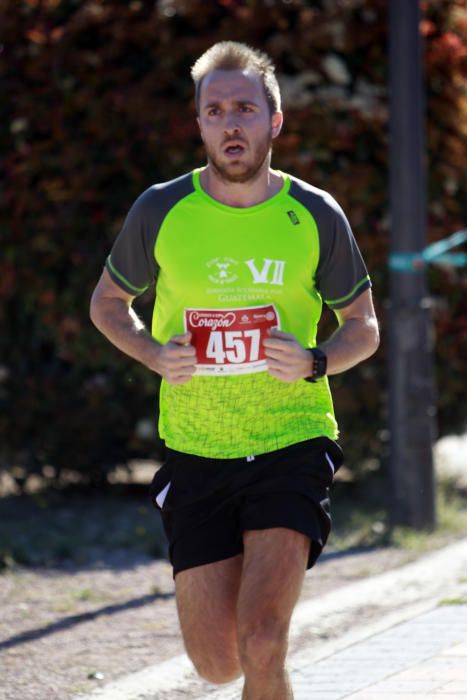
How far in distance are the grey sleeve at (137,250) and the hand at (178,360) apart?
0.37 m

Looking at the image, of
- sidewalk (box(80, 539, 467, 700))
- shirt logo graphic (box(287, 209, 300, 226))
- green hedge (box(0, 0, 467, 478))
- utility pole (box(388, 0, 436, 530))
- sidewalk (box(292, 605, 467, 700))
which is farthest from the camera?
green hedge (box(0, 0, 467, 478))

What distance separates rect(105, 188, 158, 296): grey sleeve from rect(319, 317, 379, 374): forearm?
0.59 m

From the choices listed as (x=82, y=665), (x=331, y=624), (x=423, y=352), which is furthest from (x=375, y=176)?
(x=82, y=665)

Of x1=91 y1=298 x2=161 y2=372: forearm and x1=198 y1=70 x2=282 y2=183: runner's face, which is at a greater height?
x1=198 y1=70 x2=282 y2=183: runner's face

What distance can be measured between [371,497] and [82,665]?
389 cm

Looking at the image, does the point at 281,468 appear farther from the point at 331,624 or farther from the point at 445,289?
the point at 445,289

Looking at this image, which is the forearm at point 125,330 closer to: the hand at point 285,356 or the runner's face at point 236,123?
the hand at point 285,356

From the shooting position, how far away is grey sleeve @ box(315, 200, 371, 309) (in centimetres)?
432

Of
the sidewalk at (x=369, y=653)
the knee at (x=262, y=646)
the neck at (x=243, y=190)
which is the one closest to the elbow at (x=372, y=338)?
the neck at (x=243, y=190)

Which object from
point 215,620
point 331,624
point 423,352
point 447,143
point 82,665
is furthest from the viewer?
point 447,143

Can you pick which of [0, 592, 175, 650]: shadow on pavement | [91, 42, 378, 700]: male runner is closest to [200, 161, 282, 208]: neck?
[91, 42, 378, 700]: male runner

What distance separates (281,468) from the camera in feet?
14.0

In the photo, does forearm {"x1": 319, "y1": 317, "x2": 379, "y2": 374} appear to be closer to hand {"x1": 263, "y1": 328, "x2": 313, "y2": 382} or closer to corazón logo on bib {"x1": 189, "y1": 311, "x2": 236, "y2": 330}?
hand {"x1": 263, "y1": 328, "x2": 313, "y2": 382}

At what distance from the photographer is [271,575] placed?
13.3 feet
